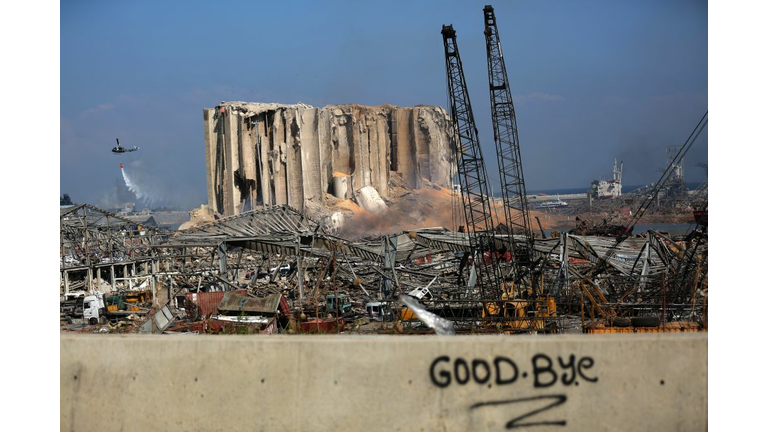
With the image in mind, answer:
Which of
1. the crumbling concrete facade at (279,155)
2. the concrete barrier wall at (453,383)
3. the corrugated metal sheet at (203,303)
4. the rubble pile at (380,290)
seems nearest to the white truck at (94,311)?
the rubble pile at (380,290)

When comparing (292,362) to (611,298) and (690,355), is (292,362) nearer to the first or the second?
(690,355)

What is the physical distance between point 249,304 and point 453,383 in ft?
49.1

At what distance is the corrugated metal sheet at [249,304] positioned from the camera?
18.9 metres

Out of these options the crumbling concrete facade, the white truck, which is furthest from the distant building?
the white truck

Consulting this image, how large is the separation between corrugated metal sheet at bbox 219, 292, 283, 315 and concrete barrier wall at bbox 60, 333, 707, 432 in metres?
13.6

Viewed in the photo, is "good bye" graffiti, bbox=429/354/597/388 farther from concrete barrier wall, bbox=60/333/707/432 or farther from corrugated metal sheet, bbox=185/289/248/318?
corrugated metal sheet, bbox=185/289/248/318

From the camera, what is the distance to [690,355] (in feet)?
17.2

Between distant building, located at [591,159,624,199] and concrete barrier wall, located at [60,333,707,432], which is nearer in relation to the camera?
concrete barrier wall, located at [60,333,707,432]

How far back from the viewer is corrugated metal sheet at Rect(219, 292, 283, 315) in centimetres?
1895

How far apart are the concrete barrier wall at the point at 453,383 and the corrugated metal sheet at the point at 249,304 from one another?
44.5 ft

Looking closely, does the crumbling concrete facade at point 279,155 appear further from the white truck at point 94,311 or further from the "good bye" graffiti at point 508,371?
the "good bye" graffiti at point 508,371

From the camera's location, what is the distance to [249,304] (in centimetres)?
1950

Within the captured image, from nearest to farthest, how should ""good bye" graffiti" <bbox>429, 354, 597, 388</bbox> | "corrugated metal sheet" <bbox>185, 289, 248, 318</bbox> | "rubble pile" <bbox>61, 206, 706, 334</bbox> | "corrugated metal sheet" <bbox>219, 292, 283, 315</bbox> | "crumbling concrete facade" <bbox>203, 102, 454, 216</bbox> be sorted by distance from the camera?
1. ""good bye" graffiti" <bbox>429, 354, 597, 388</bbox>
2. "rubble pile" <bbox>61, 206, 706, 334</bbox>
3. "corrugated metal sheet" <bbox>219, 292, 283, 315</bbox>
4. "corrugated metal sheet" <bbox>185, 289, 248, 318</bbox>
5. "crumbling concrete facade" <bbox>203, 102, 454, 216</bbox>

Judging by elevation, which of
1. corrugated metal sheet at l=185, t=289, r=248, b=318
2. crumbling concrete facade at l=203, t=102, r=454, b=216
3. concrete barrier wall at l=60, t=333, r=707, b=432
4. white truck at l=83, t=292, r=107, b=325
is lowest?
white truck at l=83, t=292, r=107, b=325
